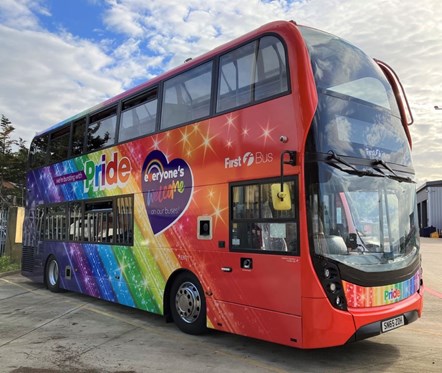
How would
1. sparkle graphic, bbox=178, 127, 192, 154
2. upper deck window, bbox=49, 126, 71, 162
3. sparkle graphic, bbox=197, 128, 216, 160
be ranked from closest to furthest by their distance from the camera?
sparkle graphic, bbox=197, 128, 216, 160, sparkle graphic, bbox=178, 127, 192, 154, upper deck window, bbox=49, 126, 71, 162

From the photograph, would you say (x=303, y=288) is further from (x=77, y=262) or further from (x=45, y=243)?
(x=45, y=243)

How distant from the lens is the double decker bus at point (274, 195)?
512 centimetres

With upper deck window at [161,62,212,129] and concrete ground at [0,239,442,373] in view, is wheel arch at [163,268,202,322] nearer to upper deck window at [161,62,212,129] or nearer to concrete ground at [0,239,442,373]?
concrete ground at [0,239,442,373]

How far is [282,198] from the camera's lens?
17.1 feet

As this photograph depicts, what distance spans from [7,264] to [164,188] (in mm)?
11405

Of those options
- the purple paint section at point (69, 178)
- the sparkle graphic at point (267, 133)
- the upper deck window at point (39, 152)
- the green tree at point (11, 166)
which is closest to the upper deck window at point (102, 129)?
the purple paint section at point (69, 178)

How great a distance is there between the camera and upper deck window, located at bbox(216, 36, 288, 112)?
569 cm

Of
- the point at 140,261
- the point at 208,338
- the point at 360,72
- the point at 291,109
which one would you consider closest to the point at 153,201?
the point at 140,261

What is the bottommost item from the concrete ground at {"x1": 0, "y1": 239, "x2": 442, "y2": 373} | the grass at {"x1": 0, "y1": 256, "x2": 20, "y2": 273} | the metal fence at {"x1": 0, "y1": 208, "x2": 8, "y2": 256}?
the concrete ground at {"x1": 0, "y1": 239, "x2": 442, "y2": 373}

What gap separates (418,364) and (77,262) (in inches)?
286

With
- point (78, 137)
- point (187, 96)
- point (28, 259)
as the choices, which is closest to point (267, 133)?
point (187, 96)

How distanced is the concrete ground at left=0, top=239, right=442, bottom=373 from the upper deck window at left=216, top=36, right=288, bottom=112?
10.9 ft

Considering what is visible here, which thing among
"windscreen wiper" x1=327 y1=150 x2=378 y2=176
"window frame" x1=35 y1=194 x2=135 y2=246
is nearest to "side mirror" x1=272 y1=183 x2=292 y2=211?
"windscreen wiper" x1=327 y1=150 x2=378 y2=176

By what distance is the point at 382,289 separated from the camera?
5.36 metres
